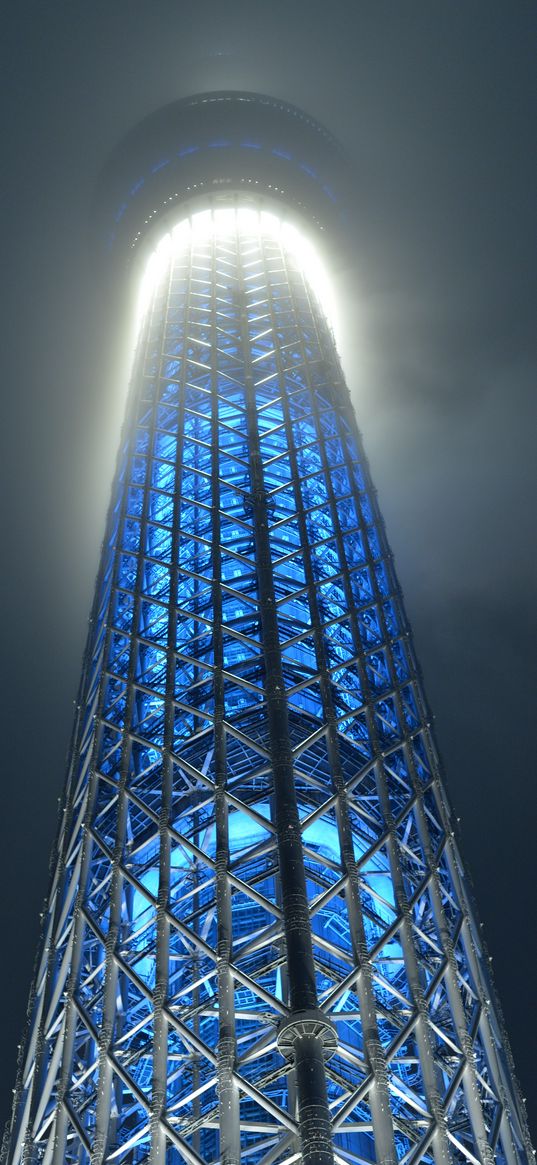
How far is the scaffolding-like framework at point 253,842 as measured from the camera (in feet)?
86.9

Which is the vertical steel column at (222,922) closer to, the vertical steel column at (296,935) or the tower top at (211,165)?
the vertical steel column at (296,935)

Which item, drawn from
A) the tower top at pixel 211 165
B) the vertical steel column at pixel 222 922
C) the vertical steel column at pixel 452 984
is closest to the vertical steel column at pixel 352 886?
the vertical steel column at pixel 452 984

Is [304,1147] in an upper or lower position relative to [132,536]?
lower

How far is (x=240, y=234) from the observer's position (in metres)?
60.9

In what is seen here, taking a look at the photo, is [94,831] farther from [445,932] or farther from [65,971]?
[445,932]

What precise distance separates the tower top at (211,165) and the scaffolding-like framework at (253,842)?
12861 mm

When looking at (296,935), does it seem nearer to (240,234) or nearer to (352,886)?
(352,886)

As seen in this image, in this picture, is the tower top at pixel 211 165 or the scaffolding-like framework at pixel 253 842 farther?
the tower top at pixel 211 165

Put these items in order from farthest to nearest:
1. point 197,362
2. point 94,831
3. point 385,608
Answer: point 197,362 < point 385,608 < point 94,831

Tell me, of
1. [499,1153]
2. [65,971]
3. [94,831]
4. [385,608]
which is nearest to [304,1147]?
[499,1153]

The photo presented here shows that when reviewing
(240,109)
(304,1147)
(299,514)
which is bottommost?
(304,1147)

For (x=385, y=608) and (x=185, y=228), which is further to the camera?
(x=185, y=228)

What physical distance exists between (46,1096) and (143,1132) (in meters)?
2.98

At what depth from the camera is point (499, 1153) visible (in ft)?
93.0
